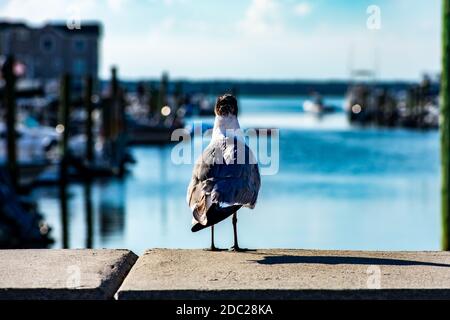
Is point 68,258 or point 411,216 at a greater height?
point 68,258

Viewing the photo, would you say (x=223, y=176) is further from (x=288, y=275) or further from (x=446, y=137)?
(x=446, y=137)


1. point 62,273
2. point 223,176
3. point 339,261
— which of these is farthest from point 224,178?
point 62,273

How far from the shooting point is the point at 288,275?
475cm

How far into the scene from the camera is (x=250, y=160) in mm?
6020

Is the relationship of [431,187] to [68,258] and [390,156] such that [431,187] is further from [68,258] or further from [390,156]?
[68,258]

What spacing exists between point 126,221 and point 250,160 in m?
23.4

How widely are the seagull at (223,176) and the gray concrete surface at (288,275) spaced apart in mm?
267

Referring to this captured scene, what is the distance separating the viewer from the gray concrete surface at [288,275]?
4332 mm

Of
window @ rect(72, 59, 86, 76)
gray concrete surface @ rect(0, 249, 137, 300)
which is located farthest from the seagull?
window @ rect(72, 59, 86, 76)

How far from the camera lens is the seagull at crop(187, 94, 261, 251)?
5.77 metres

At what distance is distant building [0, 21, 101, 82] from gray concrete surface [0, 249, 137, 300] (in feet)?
281

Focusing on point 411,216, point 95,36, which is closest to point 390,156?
point 411,216

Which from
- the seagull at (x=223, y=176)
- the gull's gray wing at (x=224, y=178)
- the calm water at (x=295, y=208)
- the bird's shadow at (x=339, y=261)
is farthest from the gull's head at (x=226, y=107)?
the calm water at (x=295, y=208)
